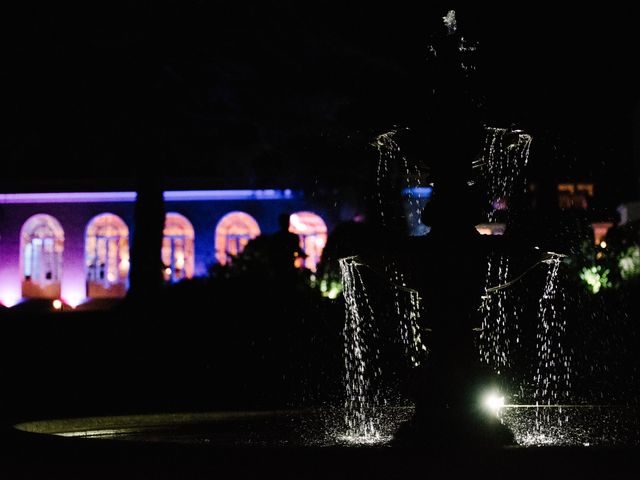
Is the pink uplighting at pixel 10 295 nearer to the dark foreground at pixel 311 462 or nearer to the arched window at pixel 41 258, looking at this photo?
the arched window at pixel 41 258

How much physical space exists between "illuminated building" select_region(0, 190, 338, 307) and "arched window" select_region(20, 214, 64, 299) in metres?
0.04

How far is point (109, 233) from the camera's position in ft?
125

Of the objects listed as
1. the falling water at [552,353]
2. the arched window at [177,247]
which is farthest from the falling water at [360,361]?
the arched window at [177,247]

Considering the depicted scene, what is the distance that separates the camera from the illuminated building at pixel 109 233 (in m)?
36.6

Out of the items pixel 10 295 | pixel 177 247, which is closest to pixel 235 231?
pixel 177 247

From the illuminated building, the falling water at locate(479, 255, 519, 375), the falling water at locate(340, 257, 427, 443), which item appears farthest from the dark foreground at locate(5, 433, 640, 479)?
the illuminated building

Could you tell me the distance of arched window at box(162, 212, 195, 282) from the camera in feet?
123

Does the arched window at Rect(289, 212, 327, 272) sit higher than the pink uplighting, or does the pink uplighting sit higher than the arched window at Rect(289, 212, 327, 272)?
the arched window at Rect(289, 212, 327, 272)

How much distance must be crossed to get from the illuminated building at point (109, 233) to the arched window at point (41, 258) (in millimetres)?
35

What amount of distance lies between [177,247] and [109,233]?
2.49 m

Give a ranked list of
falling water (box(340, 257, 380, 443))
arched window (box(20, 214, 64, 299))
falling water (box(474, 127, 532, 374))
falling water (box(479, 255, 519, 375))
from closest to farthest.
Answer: falling water (box(474, 127, 532, 374)), falling water (box(340, 257, 380, 443)), falling water (box(479, 255, 519, 375)), arched window (box(20, 214, 64, 299))

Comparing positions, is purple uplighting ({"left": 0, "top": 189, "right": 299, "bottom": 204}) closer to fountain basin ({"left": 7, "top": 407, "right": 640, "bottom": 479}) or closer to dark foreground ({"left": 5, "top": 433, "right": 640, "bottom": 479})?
fountain basin ({"left": 7, "top": 407, "right": 640, "bottom": 479})

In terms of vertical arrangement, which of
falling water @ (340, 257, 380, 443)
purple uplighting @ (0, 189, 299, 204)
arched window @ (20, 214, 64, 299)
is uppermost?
purple uplighting @ (0, 189, 299, 204)

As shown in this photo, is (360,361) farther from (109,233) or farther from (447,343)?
(109,233)
